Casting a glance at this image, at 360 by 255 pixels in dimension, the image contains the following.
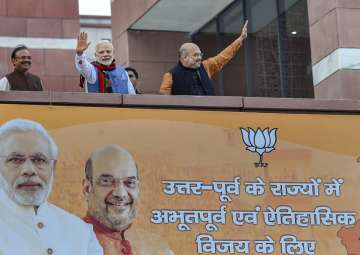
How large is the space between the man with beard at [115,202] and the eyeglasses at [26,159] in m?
0.45

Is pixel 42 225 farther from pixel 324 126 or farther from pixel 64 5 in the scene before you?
pixel 64 5

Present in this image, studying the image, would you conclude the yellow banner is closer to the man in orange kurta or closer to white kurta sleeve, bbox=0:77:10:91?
the man in orange kurta

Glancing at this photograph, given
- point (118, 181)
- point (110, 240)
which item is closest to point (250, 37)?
point (118, 181)

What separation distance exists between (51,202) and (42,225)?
0.28m

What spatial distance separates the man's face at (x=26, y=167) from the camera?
37.0 feet

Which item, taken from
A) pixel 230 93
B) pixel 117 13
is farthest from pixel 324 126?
pixel 117 13

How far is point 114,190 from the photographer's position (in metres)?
11.7

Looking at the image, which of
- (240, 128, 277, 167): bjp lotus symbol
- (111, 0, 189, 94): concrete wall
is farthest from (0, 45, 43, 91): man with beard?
(111, 0, 189, 94): concrete wall

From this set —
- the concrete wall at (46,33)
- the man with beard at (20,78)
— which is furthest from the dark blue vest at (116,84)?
the concrete wall at (46,33)

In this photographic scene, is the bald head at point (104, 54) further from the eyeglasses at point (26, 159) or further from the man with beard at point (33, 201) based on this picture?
the eyeglasses at point (26, 159)

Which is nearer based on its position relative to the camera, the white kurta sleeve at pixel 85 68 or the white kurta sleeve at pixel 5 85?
the white kurta sleeve at pixel 85 68

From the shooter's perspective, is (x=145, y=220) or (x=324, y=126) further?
(x=324, y=126)

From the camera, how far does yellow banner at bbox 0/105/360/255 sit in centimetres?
1159

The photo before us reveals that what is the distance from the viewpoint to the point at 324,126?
12523mm
